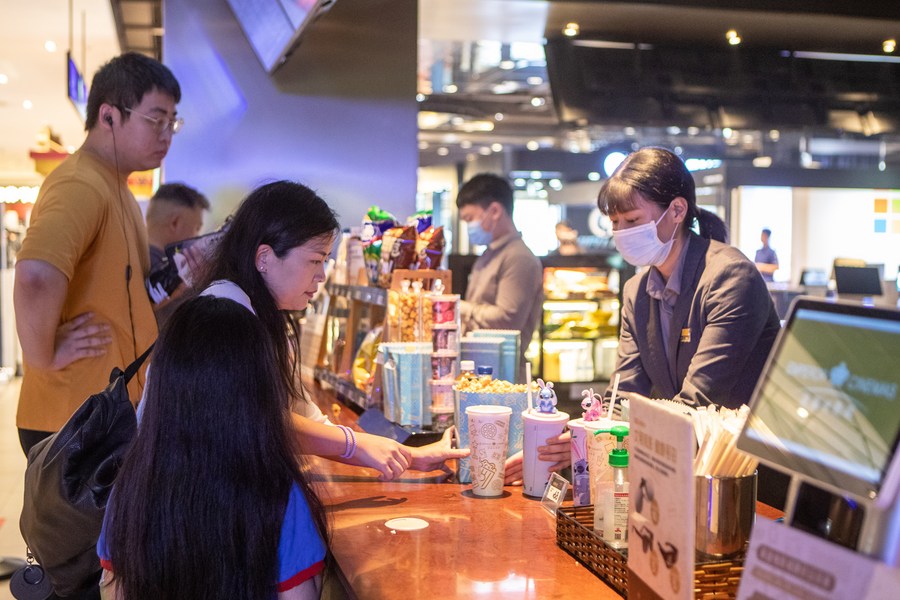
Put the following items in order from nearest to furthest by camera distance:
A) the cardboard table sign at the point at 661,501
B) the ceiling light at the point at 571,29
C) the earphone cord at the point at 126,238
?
the cardboard table sign at the point at 661,501 < the earphone cord at the point at 126,238 < the ceiling light at the point at 571,29

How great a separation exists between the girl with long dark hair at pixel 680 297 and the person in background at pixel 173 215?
7.59 ft

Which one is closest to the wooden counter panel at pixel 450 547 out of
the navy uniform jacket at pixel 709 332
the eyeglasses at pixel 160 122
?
the navy uniform jacket at pixel 709 332

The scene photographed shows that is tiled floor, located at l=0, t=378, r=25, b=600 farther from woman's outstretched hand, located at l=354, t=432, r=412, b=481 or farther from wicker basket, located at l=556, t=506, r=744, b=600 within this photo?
wicker basket, located at l=556, t=506, r=744, b=600

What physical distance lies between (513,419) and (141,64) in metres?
1.66

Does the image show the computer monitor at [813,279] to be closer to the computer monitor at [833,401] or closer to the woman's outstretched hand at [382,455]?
the woman's outstretched hand at [382,455]

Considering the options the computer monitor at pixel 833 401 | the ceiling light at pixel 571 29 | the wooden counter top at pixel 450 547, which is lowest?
the wooden counter top at pixel 450 547

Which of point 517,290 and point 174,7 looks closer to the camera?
point 517,290

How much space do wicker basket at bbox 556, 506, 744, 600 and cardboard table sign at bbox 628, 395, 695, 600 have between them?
11 cm

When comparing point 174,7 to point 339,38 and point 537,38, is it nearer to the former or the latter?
point 339,38

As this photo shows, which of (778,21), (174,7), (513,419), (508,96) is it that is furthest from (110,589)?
(508,96)

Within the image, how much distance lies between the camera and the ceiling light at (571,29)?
21.1 feet

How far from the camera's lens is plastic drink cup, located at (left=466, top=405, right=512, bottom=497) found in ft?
6.74

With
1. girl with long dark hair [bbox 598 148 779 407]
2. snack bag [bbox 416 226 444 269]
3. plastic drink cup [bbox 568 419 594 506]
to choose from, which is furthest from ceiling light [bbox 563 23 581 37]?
plastic drink cup [bbox 568 419 594 506]

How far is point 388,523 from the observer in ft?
6.14
